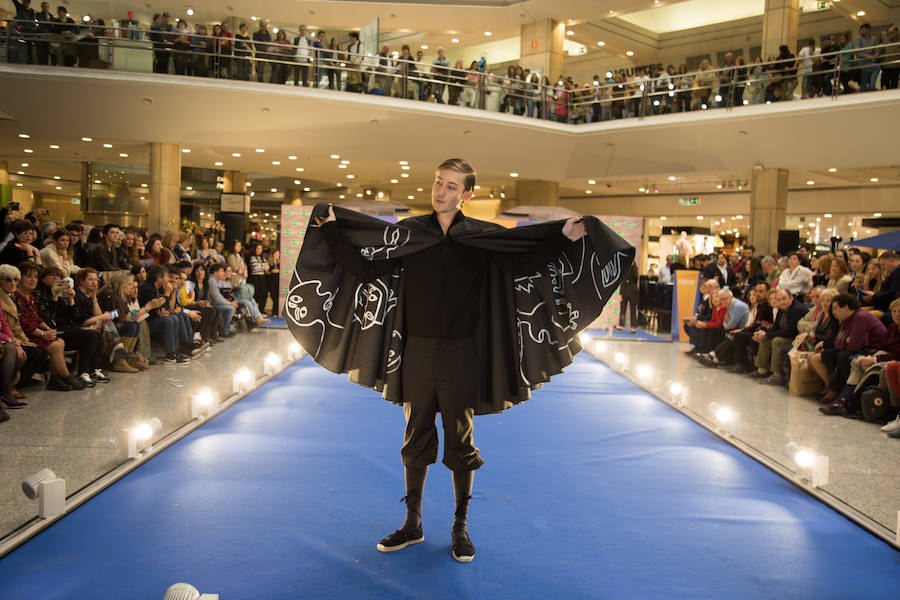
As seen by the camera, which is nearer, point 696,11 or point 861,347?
point 861,347

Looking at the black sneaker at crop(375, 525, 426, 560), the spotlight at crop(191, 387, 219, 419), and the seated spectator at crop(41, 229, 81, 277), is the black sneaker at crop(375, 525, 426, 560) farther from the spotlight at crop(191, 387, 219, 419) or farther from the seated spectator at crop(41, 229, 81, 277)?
the seated spectator at crop(41, 229, 81, 277)

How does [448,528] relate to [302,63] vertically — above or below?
below

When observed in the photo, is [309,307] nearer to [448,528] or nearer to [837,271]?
[448,528]

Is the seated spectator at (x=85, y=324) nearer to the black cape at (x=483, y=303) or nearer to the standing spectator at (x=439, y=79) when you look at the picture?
the black cape at (x=483, y=303)

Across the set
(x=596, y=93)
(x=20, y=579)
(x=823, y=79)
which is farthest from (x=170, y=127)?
(x=20, y=579)

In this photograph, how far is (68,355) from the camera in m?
7.25

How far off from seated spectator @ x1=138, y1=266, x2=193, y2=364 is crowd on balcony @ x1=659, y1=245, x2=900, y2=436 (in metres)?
6.87

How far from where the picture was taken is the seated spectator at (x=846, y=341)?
6.89 m

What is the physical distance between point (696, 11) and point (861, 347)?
1831cm

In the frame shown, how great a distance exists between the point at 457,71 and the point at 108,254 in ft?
33.0

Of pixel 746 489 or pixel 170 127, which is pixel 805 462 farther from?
pixel 170 127

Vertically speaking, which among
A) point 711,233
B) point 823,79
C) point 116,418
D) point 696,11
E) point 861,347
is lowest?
point 116,418

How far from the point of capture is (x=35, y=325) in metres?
6.46

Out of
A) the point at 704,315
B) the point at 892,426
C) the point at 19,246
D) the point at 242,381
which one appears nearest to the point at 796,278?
the point at 704,315
